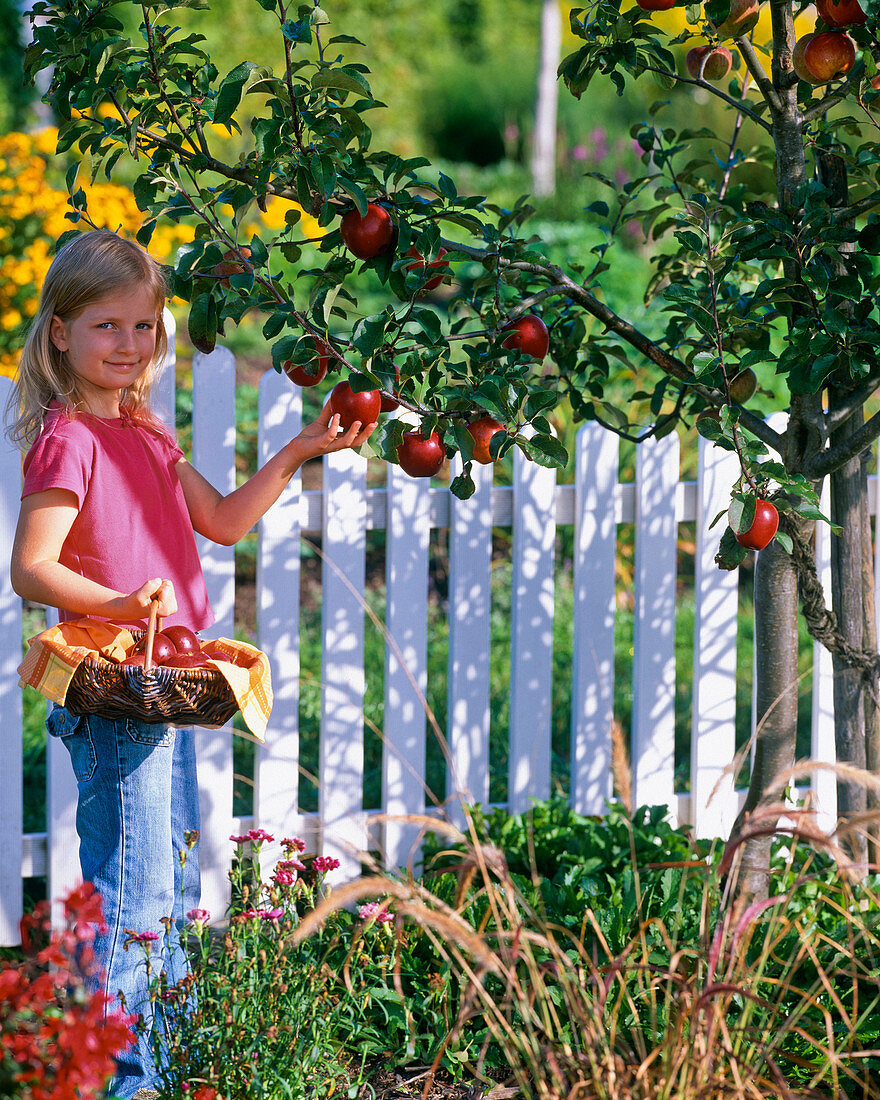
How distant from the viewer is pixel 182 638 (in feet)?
5.74

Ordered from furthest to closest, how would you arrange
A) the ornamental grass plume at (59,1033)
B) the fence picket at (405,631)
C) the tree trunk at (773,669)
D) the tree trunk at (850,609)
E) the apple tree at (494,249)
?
the fence picket at (405,631) < the tree trunk at (850,609) < the tree trunk at (773,669) < the apple tree at (494,249) < the ornamental grass plume at (59,1033)

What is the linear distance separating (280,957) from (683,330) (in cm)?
147

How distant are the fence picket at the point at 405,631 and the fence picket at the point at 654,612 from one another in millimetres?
550

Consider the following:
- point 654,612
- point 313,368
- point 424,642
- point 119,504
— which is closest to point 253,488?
point 119,504

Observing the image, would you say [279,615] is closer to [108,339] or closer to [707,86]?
[108,339]

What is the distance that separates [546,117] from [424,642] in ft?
33.9

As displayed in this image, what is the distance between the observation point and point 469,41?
15383 millimetres

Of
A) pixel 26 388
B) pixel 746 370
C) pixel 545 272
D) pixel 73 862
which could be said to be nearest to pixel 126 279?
pixel 26 388

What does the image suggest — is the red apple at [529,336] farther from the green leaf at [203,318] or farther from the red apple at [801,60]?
the red apple at [801,60]

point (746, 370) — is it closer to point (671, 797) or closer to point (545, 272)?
point (545, 272)

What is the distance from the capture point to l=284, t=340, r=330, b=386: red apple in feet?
5.51

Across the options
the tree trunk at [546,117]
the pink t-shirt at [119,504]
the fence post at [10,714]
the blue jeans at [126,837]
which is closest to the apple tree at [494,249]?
the pink t-shirt at [119,504]

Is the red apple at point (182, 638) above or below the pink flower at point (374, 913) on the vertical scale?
above

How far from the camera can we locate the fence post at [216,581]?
2.50 metres
